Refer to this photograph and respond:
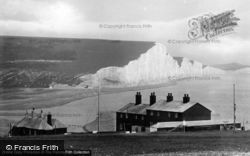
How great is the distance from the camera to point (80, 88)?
3490 mm

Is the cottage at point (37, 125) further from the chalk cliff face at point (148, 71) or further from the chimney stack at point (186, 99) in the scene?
the chimney stack at point (186, 99)

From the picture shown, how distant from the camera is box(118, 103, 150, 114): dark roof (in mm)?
3490

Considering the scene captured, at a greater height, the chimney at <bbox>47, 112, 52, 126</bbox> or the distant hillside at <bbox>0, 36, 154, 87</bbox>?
the distant hillside at <bbox>0, 36, 154, 87</bbox>

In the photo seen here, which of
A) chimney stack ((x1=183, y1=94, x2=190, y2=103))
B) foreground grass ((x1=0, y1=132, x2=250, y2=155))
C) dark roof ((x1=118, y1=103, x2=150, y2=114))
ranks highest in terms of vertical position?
chimney stack ((x1=183, y1=94, x2=190, y2=103))

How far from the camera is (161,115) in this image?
350cm

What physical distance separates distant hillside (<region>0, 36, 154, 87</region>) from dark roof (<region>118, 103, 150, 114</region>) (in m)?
0.40

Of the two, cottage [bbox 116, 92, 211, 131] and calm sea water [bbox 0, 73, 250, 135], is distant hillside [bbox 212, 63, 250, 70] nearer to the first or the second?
calm sea water [bbox 0, 73, 250, 135]

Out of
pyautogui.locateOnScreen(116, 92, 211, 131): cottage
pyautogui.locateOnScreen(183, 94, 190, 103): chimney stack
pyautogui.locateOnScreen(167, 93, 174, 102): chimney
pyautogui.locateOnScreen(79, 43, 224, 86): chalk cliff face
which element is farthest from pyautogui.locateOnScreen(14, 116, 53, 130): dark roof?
pyautogui.locateOnScreen(183, 94, 190, 103): chimney stack

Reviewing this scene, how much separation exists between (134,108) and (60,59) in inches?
31.9

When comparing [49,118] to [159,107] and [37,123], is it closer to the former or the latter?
[37,123]

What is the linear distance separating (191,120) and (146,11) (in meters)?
1.09

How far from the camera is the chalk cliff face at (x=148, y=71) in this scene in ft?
Result: 11.5

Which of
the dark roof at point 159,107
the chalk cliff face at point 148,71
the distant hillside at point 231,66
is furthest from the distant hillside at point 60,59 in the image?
the distant hillside at point 231,66

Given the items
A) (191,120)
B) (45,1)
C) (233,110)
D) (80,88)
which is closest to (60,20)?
(45,1)
